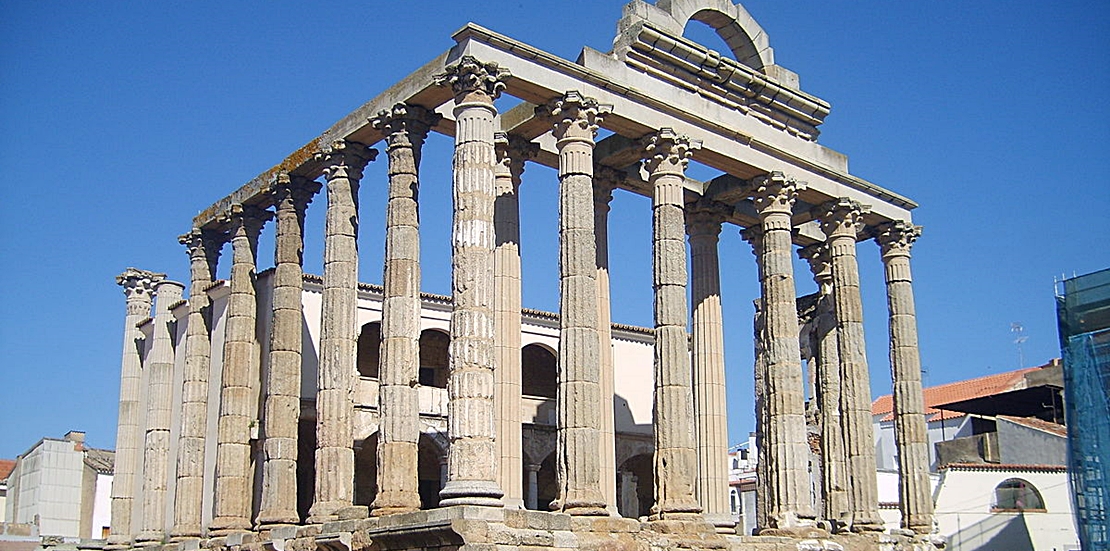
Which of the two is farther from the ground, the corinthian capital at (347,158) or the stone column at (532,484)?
the corinthian capital at (347,158)

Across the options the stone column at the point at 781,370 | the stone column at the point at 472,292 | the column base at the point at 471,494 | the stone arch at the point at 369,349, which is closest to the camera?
the column base at the point at 471,494

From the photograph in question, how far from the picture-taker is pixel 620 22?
24406 mm

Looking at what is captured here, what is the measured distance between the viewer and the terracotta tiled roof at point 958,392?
45.0 meters

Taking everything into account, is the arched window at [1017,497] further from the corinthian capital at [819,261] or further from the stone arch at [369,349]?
the stone arch at [369,349]

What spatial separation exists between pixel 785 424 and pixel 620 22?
889 cm

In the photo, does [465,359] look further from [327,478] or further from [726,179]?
[726,179]

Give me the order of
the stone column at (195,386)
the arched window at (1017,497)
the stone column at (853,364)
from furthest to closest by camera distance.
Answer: the arched window at (1017,497)
the stone column at (195,386)
the stone column at (853,364)

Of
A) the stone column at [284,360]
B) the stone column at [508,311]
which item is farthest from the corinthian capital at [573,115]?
the stone column at [284,360]

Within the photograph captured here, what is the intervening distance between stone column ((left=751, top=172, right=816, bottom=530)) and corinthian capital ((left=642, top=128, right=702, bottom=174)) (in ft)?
9.44

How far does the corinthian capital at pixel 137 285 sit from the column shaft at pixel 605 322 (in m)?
13.4

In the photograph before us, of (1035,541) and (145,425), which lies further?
(1035,541)

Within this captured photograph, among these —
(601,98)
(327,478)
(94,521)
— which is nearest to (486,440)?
(327,478)

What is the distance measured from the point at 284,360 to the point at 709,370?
8.88m

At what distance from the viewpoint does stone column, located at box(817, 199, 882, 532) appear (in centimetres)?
2675
